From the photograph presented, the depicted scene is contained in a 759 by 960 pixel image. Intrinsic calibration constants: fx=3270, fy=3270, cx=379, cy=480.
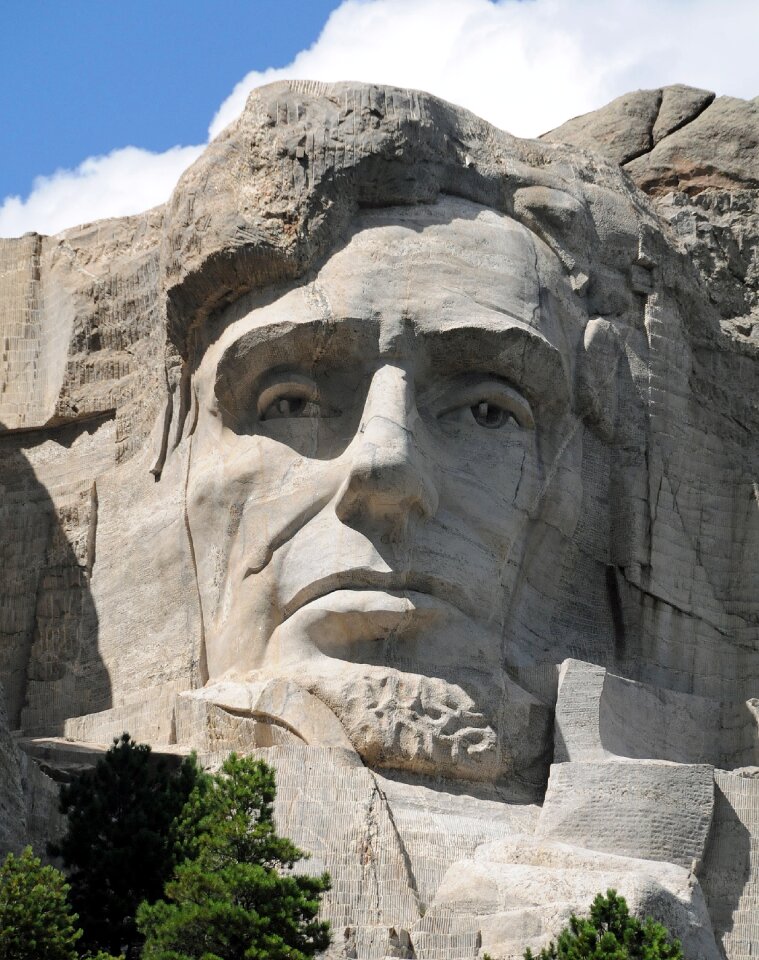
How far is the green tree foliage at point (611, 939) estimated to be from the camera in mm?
14156

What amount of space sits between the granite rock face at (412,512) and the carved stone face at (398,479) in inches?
0.9

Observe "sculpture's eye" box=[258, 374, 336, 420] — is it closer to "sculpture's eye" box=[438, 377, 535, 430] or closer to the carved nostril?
the carved nostril

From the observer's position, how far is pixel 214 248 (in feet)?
59.8

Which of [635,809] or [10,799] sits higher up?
[635,809]

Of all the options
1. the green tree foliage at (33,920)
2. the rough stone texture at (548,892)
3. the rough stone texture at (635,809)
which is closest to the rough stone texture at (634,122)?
the rough stone texture at (635,809)

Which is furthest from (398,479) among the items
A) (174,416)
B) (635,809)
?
(635,809)

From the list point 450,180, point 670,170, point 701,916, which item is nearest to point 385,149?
point 450,180

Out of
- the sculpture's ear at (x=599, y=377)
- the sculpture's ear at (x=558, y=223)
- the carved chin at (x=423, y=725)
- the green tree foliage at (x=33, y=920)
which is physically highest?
the sculpture's ear at (x=558, y=223)

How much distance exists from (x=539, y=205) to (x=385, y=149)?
110cm

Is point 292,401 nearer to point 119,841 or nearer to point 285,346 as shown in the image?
point 285,346

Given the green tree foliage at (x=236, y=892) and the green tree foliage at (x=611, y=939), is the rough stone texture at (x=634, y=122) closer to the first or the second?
the green tree foliage at (x=236, y=892)

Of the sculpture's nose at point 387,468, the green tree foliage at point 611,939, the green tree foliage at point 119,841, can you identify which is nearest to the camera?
the green tree foliage at point 611,939

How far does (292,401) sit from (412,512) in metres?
1.09

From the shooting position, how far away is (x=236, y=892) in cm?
1442
